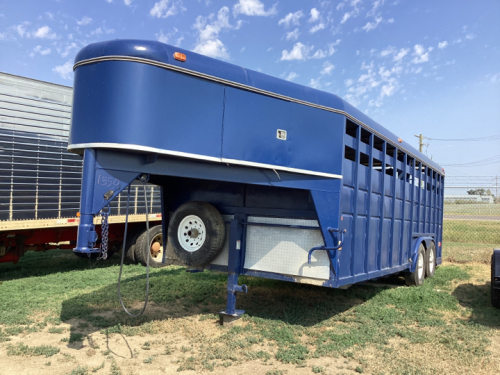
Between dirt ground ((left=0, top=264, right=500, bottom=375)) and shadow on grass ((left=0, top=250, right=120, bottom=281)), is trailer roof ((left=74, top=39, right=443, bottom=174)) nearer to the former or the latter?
dirt ground ((left=0, top=264, right=500, bottom=375))

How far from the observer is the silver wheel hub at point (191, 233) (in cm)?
571

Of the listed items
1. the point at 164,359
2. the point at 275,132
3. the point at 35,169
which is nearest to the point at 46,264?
the point at 35,169

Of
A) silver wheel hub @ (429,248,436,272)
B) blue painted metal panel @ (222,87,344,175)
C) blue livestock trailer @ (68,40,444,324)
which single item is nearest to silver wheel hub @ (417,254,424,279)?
silver wheel hub @ (429,248,436,272)

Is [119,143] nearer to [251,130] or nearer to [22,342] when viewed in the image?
[251,130]

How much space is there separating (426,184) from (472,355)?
Result: 17.0 ft

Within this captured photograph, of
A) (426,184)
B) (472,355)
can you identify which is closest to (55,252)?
(426,184)

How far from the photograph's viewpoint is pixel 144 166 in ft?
13.9

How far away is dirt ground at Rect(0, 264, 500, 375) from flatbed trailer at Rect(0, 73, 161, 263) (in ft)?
10.5

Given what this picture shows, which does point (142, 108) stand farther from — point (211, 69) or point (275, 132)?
point (275, 132)

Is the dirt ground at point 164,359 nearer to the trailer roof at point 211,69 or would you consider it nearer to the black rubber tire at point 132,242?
the trailer roof at point 211,69

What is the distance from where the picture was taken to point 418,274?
27.5ft

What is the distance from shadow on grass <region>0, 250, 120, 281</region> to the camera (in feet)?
28.4

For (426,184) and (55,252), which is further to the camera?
(55,252)

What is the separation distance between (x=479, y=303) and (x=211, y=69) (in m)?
5.97
